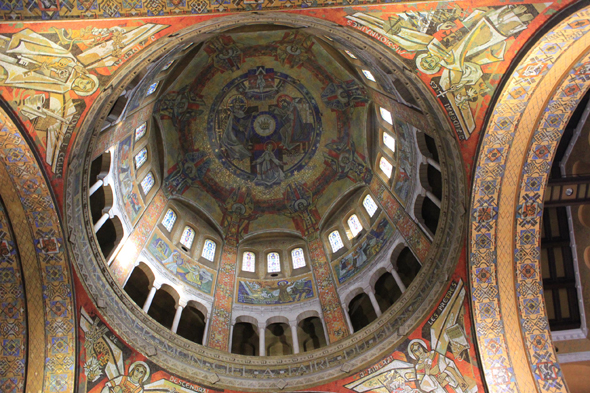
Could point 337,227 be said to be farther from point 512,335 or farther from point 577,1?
point 577,1

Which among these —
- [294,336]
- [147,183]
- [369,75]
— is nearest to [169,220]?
[147,183]

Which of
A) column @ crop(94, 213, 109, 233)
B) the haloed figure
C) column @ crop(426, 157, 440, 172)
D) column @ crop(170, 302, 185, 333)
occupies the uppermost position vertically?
column @ crop(426, 157, 440, 172)

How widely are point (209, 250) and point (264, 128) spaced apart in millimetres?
5400

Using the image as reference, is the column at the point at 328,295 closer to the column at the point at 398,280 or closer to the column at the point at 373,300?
the column at the point at 373,300

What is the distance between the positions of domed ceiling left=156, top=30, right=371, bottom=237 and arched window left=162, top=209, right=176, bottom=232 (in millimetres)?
662

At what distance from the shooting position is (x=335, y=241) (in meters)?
Result: 18.9

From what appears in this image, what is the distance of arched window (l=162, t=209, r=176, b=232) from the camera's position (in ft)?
59.0

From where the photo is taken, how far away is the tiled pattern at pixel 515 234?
37.5 feet

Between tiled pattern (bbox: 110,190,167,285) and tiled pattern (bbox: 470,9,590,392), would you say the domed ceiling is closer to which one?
tiled pattern (bbox: 110,190,167,285)

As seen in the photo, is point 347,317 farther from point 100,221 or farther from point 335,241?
point 100,221

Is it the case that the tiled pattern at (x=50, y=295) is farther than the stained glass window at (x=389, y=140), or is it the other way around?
the stained glass window at (x=389, y=140)

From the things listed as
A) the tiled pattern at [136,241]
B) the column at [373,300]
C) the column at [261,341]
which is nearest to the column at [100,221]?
the tiled pattern at [136,241]

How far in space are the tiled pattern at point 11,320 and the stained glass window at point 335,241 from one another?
10093 millimetres

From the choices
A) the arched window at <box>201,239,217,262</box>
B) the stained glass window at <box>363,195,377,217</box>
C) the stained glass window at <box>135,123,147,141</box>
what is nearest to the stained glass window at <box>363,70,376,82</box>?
the stained glass window at <box>363,195,377,217</box>
